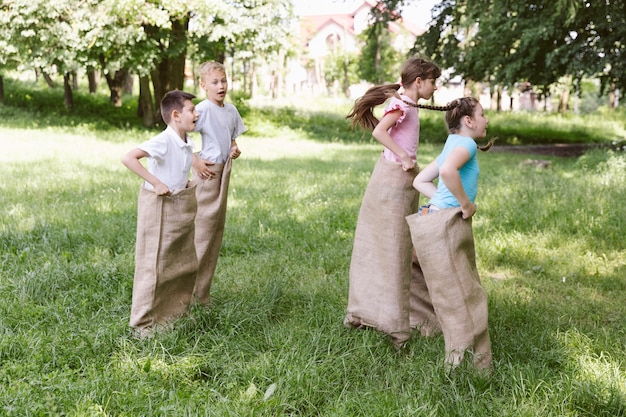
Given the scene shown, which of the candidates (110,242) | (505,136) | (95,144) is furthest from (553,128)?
(110,242)

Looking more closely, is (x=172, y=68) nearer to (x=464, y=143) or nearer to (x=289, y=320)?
(x=289, y=320)

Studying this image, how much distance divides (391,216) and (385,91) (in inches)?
33.8

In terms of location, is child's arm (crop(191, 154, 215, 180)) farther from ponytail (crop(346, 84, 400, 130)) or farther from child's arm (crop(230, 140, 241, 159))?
ponytail (crop(346, 84, 400, 130))

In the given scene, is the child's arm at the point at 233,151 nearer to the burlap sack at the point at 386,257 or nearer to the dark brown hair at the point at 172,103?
the dark brown hair at the point at 172,103

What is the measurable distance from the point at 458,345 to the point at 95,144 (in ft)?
50.6

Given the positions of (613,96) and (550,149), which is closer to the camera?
(550,149)

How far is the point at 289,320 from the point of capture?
184 inches

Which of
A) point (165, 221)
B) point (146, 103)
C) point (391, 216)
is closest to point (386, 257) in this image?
point (391, 216)

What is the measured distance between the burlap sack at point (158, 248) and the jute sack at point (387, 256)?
4.10 ft

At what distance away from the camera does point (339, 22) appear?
8425 cm

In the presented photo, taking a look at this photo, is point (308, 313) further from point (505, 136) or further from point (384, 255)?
point (505, 136)

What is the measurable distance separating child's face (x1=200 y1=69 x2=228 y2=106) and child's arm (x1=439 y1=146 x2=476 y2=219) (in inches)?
75.5

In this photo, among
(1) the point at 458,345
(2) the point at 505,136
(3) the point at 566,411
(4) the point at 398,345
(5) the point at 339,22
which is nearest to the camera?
(3) the point at 566,411

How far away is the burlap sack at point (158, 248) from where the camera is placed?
14.2 ft
